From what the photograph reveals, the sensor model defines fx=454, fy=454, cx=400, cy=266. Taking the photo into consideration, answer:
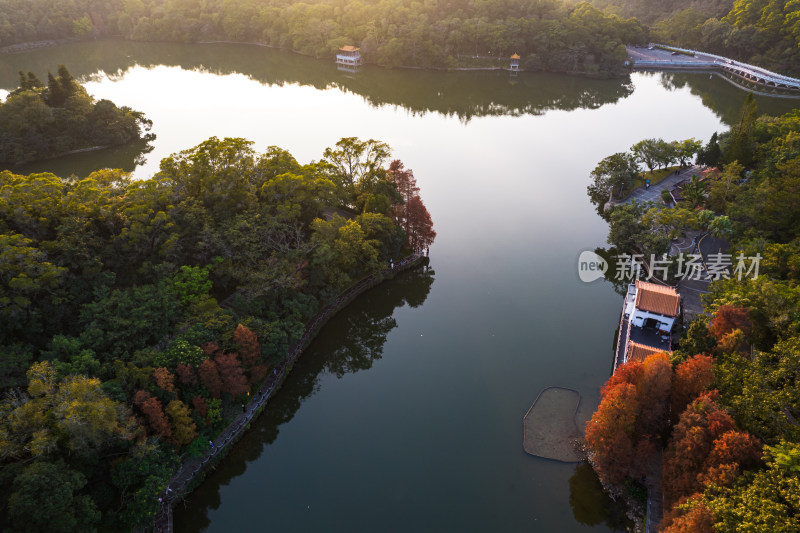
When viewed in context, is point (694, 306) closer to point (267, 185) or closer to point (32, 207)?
point (267, 185)

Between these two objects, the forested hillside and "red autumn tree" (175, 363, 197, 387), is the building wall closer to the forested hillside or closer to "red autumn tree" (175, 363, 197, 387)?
"red autumn tree" (175, 363, 197, 387)

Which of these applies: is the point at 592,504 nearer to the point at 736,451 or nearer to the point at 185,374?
the point at 736,451

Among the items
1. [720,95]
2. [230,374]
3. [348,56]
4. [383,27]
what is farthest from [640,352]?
[383,27]

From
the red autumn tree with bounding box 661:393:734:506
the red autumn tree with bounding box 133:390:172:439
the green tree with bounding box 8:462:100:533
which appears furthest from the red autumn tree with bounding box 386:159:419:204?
the green tree with bounding box 8:462:100:533

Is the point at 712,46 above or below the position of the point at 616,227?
above

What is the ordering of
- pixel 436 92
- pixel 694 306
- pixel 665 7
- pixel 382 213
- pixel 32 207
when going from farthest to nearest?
pixel 665 7
pixel 436 92
pixel 382 213
pixel 694 306
pixel 32 207

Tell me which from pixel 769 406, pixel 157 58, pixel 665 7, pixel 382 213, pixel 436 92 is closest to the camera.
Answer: pixel 769 406

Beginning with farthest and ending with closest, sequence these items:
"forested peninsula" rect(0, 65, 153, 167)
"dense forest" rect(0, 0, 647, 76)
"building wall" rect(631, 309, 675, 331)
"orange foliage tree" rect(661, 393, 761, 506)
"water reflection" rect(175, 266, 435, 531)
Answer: "dense forest" rect(0, 0, 647, 76)
"forested peninsula" rect(0, 65, 153, 167)
"building wall" rect(631, 309, 675, 331)
"water reflection" rect(175, 266, 435, 531)
"orange foliage tree" rect(661, 393, 761, 506)

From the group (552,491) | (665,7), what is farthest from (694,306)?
(665,7)
